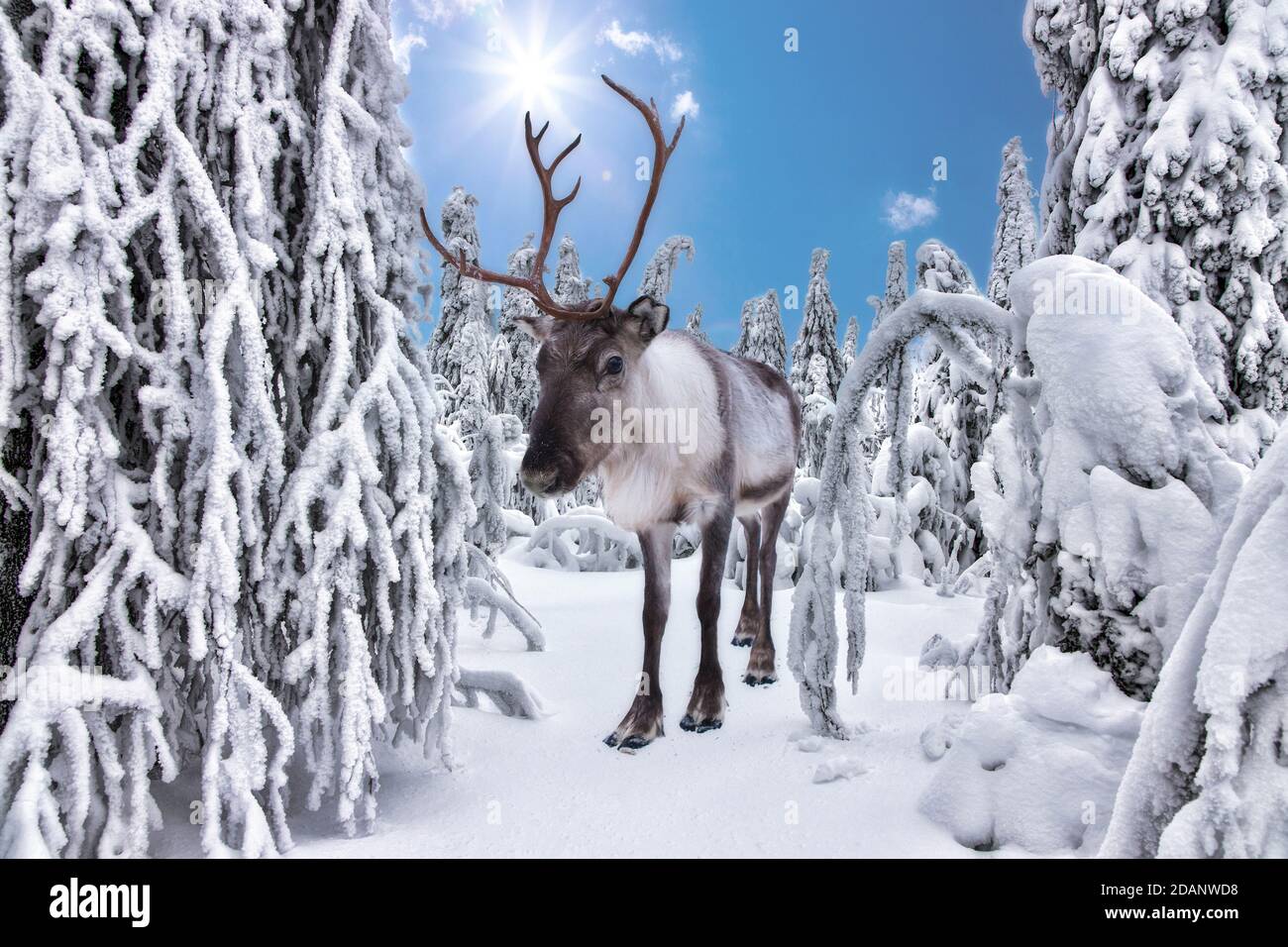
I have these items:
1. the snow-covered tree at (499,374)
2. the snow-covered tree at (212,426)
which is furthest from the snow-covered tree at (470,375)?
the snow-covered tree at (212,426)

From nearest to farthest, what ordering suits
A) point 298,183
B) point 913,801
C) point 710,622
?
1. point 913,801
2. point 298,183
3. point 710,622

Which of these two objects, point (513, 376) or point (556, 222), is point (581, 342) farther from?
point (513, 376)

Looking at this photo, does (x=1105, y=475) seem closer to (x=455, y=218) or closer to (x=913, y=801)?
(x=913, y=801)

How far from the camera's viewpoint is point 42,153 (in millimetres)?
2211

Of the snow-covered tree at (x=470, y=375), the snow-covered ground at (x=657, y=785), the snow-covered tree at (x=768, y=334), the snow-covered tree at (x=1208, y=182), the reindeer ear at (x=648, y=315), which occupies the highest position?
the snow-covered tree at (x=768, y=334)

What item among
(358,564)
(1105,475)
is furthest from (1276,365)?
(358,564)

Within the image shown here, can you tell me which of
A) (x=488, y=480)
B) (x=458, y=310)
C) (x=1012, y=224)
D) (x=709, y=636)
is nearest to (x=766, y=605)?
(x=709, y=636)

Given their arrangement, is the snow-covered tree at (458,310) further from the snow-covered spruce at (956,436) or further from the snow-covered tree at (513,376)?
the snow-covered spruce at (956,436)

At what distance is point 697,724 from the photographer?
13.3 ft

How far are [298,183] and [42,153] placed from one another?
903 mm

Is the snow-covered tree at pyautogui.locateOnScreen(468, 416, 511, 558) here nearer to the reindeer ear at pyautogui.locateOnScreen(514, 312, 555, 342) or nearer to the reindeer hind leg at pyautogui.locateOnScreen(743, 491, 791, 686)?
the reindeer hind leg at pyautogui.locateOnScreen(743, 491, 791, 686)

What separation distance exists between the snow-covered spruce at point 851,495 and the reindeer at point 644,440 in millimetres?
780

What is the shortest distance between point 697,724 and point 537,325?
2.62m

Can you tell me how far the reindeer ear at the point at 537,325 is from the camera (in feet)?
13.7
